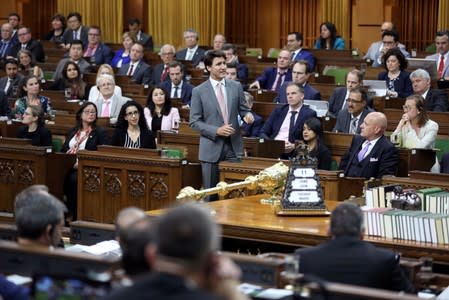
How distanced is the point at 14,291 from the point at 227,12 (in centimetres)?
1623

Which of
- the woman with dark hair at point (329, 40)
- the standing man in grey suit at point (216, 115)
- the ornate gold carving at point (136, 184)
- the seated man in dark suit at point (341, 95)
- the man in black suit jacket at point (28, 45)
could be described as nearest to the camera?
the standing man in grey suit at point (216, 115)

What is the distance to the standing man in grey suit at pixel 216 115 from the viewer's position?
8922 millimetres

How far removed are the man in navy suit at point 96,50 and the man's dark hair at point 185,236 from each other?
501 inches

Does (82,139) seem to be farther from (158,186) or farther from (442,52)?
(442,52)

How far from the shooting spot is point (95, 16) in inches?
746


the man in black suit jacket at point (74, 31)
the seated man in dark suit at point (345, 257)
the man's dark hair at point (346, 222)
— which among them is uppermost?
the man in black suit jacket at point (74, 31)

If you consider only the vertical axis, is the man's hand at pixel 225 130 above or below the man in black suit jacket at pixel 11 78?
below

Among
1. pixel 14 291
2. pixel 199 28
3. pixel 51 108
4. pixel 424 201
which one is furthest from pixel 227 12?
pixel 14 291

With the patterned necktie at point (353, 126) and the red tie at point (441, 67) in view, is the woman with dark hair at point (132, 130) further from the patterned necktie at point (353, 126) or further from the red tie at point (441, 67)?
the red tie at point (441, 67)

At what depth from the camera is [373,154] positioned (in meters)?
8.66

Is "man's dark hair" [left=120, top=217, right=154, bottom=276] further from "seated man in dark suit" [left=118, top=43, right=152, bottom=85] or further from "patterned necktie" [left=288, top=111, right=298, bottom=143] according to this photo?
"seated man in dark suit" [left=118, top=43, right=152, bottom=85]

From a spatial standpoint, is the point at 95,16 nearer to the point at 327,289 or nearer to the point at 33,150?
the point at 33,150

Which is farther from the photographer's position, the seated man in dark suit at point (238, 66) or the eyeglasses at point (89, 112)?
the seated man in dark suit at point (238, 66)

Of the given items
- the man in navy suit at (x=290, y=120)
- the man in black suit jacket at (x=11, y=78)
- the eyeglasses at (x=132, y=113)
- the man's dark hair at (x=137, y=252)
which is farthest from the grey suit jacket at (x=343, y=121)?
the man's dark hair at (x=137, y=252)
